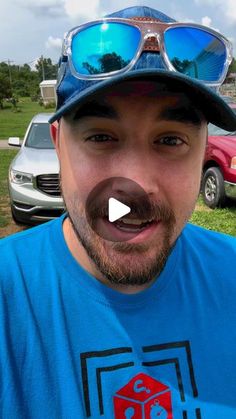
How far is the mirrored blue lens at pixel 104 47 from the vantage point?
114cm

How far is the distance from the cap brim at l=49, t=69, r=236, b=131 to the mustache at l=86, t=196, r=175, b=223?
0.26 metres

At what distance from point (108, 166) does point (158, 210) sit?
0.57 feet

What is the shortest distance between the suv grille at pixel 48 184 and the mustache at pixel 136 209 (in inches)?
189

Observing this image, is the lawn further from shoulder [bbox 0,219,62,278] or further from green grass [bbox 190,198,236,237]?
shoulder [bbox 0,219,62,278]

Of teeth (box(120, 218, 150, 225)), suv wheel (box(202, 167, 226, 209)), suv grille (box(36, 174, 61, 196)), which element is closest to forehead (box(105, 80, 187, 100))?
teeth (box(120, 218, 150, 225))

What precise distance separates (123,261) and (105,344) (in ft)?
0.73

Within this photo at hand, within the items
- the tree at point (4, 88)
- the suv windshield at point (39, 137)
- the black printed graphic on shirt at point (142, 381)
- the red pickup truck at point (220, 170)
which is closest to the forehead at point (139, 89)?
the black printed graphic on shirt at point (142, 381)

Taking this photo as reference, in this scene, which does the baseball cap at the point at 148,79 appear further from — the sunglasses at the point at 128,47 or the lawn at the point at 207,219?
the lawn at the point at 207,219

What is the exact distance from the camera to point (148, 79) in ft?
3.47

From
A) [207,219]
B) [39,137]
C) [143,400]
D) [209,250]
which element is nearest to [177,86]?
[209,250]

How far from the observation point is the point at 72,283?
1.19 m

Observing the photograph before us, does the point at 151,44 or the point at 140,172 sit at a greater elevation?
the point at 151,44

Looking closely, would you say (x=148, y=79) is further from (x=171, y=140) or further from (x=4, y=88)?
(x=4, y=88)

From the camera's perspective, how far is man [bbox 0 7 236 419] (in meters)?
1.07
